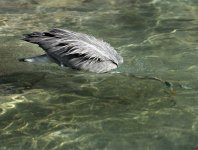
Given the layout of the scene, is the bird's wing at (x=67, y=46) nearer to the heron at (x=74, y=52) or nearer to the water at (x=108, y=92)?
the heron at (x=74, y=52)

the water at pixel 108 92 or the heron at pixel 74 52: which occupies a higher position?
the heron at pixel 74 52

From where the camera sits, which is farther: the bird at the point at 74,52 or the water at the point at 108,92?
the bird at the point at 74,52

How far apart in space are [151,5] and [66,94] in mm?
4874

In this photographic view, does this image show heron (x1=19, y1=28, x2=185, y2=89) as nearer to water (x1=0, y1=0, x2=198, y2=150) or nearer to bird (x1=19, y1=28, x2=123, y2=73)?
bird (x1=19, y1=28, x2=123, y2=73)

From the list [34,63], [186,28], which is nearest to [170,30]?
[186,28]

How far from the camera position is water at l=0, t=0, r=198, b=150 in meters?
4.96

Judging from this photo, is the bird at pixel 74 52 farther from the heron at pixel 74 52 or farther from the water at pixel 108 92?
the water at pixel 108 92

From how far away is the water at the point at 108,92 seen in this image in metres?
4.96

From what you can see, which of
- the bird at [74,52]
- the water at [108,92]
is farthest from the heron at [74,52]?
the water at [108,92]

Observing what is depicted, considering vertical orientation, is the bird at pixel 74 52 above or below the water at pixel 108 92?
above

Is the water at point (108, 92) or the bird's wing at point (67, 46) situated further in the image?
the bird's wing at point (67, 46)

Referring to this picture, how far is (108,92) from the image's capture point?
6043 millimetres

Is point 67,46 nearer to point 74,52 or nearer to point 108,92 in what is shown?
point 74,52

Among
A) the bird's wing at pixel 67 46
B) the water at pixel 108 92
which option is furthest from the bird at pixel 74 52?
the water at pixel 108 92
